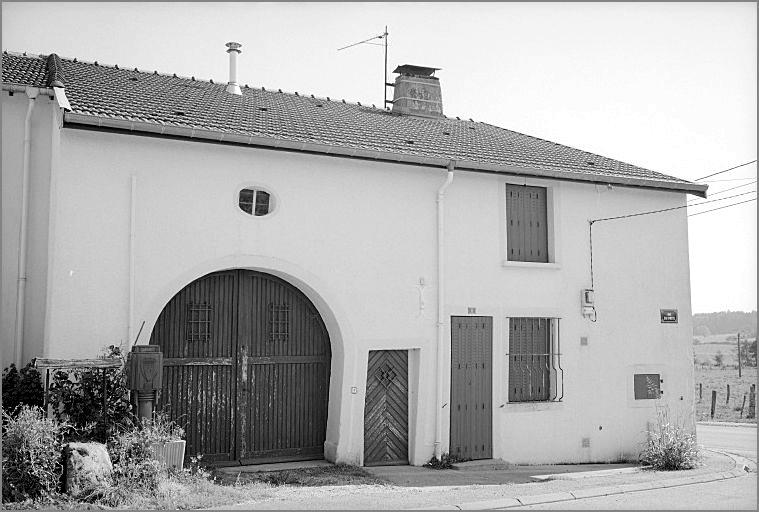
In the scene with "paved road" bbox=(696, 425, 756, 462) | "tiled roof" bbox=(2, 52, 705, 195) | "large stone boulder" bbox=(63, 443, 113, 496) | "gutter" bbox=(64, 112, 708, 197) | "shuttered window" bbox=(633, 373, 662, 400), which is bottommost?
"paved road" bbox=(696, 425, 756, 462)

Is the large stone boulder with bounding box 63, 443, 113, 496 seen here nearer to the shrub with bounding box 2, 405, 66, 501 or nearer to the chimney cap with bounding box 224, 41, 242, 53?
the shrub with bounding box 2, 405, 66, 501

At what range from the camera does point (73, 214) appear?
10914 mm

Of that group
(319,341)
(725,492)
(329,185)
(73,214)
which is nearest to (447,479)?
(319,341)

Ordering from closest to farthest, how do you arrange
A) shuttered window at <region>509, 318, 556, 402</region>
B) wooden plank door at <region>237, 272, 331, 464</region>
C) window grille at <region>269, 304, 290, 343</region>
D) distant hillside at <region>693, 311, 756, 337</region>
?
wooden plank door at <region>237, 272, 331, 464</region>, window grille at <region>269, 304, 290, 343</region>, shuttered window at <region>509, 318, 556, 402</region>, distant hillside at <region>693, 311, 756, 337</region>

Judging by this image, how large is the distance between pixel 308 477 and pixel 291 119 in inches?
236

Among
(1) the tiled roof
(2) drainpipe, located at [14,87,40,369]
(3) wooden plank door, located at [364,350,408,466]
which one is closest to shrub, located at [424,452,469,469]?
(3) wooden plank door, located at [364,350,408,466]

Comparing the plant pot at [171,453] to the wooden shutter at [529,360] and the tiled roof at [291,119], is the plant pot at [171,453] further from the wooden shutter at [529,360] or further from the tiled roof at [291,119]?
the wooden shutter at [529,360]

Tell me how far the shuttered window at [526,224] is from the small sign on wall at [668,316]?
2707 millimetres

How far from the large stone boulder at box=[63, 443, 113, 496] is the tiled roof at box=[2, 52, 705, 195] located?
436 centimetres

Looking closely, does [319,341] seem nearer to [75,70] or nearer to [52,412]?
[52,412]

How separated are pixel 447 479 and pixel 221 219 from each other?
16.1 ft

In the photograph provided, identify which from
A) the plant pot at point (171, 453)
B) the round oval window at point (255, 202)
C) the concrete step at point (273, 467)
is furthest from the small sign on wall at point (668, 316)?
the plant pot at point (171, 453)

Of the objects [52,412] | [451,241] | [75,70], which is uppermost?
[75,70]

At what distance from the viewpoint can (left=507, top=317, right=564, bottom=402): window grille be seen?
14.2 metres
